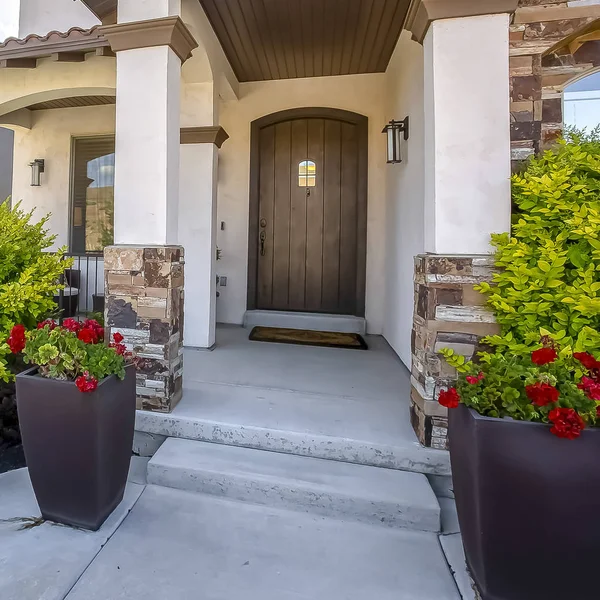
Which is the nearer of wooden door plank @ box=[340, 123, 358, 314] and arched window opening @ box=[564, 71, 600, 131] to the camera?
arched window opening @ box=[564, 71, 600, 131]

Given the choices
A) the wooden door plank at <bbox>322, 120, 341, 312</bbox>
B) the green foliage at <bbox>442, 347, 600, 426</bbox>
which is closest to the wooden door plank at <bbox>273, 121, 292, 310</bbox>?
the wooden door plank at <bbox>322, 120, 341, 312</bbox>

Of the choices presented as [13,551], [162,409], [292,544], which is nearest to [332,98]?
[162,409]

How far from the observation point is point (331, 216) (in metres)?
4.45

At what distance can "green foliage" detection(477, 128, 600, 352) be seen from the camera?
1.52 m

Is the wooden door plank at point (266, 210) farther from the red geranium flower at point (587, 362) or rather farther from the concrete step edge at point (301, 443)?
the red geranium flower at point (587, 362)

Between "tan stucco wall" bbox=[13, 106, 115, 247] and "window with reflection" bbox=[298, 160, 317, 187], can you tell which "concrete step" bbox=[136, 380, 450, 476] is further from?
"tan stucco wall" bbox=[13, 106, 115, 247]

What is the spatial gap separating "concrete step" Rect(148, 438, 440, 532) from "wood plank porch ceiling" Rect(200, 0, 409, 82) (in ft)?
10.6

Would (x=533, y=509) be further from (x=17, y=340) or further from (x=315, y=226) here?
(x=315, y=226)

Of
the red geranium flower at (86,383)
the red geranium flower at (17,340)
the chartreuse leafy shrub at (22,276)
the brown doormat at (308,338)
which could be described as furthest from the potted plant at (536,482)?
the brown doormat at (308,338)

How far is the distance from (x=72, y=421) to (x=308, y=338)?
2.71 meters

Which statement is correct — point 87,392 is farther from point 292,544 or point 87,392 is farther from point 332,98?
point 332,98

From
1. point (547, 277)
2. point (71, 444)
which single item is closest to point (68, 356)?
point (71, 444)

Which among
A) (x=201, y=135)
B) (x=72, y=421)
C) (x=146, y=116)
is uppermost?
(x=201, y=135)

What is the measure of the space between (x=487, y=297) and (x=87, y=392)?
1822 millimetres
